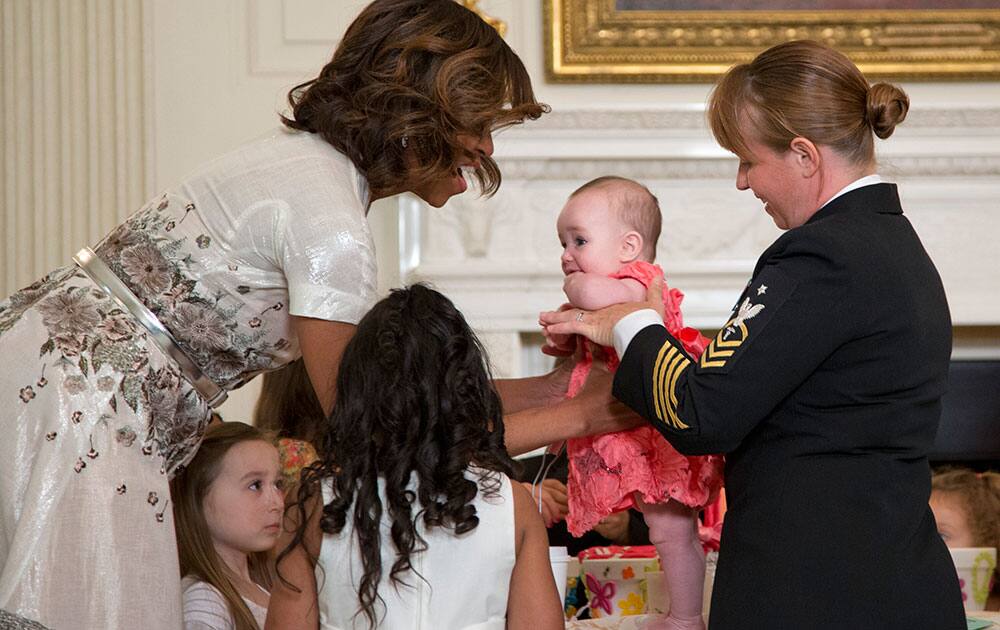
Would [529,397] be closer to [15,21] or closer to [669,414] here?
[669,414]

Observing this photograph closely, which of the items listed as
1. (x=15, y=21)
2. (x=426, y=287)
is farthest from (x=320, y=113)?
(x=15, y=21)

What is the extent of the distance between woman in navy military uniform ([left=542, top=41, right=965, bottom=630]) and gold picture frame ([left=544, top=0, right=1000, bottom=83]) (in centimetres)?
294

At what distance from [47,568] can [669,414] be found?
91cm

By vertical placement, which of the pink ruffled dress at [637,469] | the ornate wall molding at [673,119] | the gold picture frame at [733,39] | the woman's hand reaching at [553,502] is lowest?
the woman's hand reaching at [553,502]

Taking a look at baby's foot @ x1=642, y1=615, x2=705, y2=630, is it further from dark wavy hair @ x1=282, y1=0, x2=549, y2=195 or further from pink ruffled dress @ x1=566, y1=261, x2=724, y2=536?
dark wavy hair @ x1=282, y1=0, x2=549, y2=195

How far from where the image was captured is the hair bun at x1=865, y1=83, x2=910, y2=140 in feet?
5.88

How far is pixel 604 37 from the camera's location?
15.3 feet

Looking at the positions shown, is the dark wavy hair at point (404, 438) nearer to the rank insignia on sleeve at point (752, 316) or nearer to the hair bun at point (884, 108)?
the rank insignia on sleeve at point (752, 316)

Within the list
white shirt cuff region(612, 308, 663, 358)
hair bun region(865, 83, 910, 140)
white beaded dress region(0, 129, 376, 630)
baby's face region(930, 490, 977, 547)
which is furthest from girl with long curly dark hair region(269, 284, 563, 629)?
baby's face region(930, 490, 977, 547)

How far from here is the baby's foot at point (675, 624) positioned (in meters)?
2.08

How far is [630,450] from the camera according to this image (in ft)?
7.22

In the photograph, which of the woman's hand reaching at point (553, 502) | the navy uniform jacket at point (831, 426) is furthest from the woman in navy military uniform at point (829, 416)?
the woman's hand reaching at point (553, 502)

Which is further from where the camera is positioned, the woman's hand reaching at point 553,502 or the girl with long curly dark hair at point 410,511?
the woman's hand reaching at point 553,502

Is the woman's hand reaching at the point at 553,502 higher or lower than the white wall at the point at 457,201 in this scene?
lower
